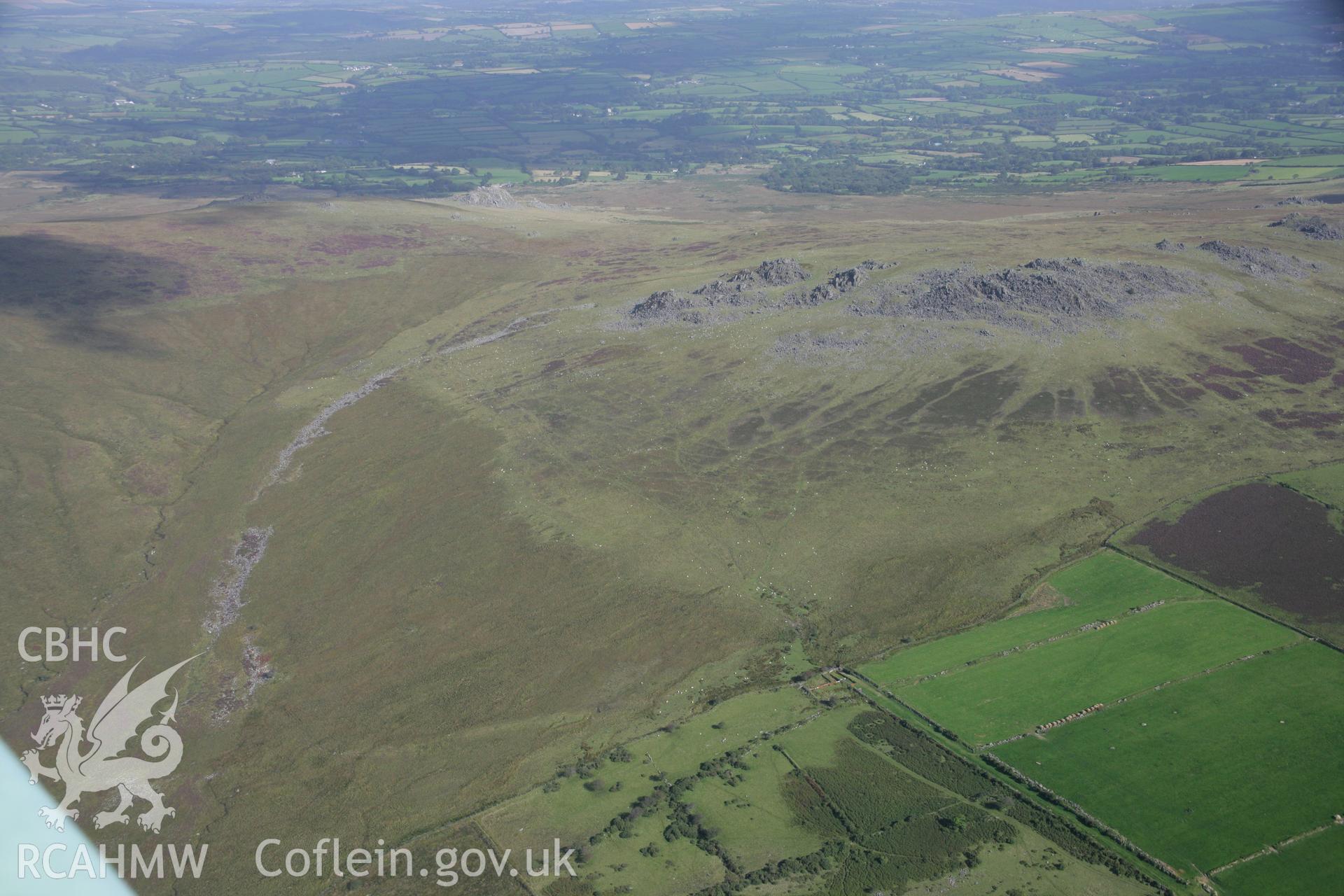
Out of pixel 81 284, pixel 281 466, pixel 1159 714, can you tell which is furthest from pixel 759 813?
pixel 81 284

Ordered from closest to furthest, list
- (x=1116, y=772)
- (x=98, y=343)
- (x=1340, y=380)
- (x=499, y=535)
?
(x=1116, y=772), (x=499, y=535), (x=1340, y=380), (x=98, y=343)

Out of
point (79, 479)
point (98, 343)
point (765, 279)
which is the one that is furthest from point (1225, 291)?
point (98, 343)

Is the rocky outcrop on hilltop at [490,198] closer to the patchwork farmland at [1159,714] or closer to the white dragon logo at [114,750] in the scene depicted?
the white dragon logo at [114,750]

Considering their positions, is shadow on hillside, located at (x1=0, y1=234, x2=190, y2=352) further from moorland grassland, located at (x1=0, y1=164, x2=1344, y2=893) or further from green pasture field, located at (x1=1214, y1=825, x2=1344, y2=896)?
green pasture field, located at (x1=1214, y1=825, x2=1344, y2=896)

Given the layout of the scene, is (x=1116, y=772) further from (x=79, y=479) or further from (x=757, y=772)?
(x=79, y=479)

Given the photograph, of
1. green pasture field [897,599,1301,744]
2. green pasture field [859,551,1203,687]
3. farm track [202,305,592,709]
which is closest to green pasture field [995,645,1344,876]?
green pasture field [897,599,1301,744]

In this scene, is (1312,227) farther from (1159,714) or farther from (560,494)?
(560,494)
